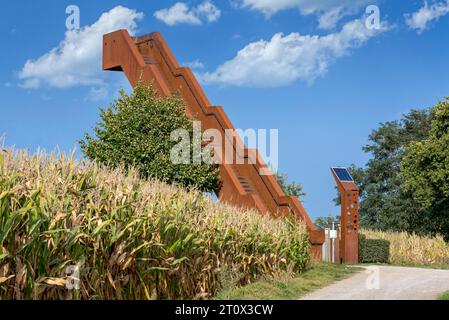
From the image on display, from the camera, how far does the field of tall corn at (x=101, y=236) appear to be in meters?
7.50

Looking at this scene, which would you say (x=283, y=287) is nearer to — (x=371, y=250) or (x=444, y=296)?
(x=444, y=296)

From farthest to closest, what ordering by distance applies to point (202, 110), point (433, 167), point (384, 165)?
point (384, 165)
point (433, 167)
point (202, 110)

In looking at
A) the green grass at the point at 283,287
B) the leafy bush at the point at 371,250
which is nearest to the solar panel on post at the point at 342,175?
the leafy bush at the point at 371,250

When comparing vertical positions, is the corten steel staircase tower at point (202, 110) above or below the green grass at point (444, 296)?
above

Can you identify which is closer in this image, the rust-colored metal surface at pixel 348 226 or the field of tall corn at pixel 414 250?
the rust-colored metal surface at pixel 348 226

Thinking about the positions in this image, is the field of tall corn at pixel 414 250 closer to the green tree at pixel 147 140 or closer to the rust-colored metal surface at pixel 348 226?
the rust-colored metal surface at pixel 348 226

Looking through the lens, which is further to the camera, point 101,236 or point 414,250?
point 414,250

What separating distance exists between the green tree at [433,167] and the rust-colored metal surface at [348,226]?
943 centimetres

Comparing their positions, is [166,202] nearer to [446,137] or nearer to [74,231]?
[74,231]

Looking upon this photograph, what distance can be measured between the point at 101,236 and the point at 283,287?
5.54 meters

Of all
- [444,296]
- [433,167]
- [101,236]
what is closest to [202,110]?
[433,167]

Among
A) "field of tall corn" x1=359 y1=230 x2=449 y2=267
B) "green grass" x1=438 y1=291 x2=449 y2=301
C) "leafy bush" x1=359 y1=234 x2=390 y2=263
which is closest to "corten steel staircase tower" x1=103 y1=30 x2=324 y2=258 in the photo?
"leafy bush" x1=359 y1=234 x2=390 y2=263

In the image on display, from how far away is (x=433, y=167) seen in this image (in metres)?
32.7
